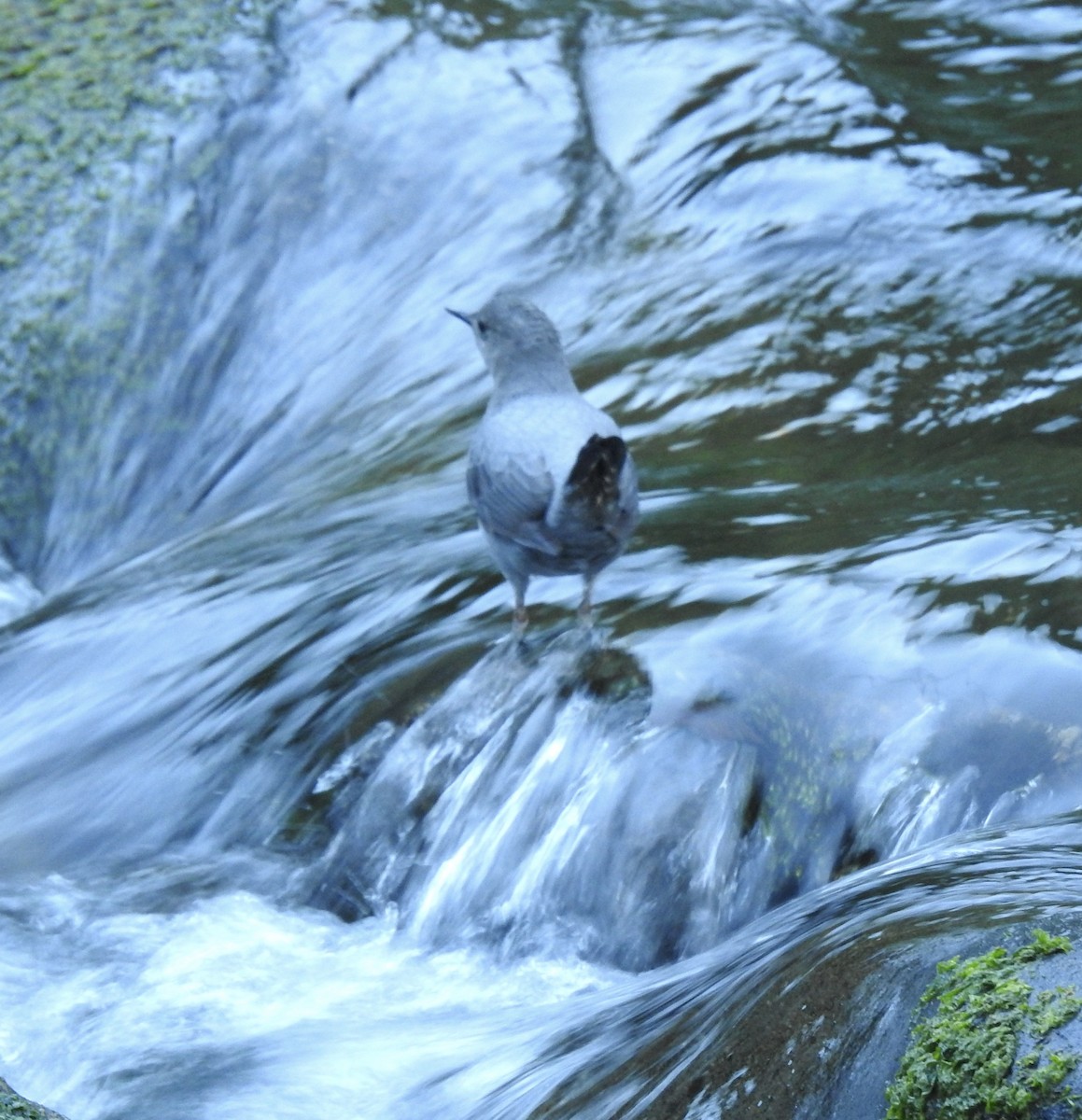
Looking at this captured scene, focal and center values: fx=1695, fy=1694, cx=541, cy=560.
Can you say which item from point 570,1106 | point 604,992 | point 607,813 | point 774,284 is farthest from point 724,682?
point 774,284

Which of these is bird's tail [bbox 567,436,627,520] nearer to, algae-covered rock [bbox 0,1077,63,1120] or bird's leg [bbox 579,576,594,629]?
bird's leg [bbox 579,576,594,629]

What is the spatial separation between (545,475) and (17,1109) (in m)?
1.94

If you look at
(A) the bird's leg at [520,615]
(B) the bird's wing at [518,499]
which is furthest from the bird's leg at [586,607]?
(B) the bird's wing at [518,499]

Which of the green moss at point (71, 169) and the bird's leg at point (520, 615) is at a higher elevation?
the green moss at point (71, 169)

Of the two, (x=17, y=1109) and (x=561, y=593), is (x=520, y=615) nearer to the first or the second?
(x=561, y=593)

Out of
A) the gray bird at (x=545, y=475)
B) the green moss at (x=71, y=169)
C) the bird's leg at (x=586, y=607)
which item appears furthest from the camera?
the green moss at (x=71, y=169)

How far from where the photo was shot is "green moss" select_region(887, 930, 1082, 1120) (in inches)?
75.8

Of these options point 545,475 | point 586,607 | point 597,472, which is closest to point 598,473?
point 597,472

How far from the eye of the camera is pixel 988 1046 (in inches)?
78.4

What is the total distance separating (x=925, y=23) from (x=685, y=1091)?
7.76 meters

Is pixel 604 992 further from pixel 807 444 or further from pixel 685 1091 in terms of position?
pixel 807 444

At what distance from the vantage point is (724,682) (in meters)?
4.23

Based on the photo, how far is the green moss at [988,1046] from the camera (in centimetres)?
192

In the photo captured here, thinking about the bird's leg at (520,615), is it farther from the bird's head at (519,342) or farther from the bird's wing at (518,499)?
the bird's head at (519,342)
